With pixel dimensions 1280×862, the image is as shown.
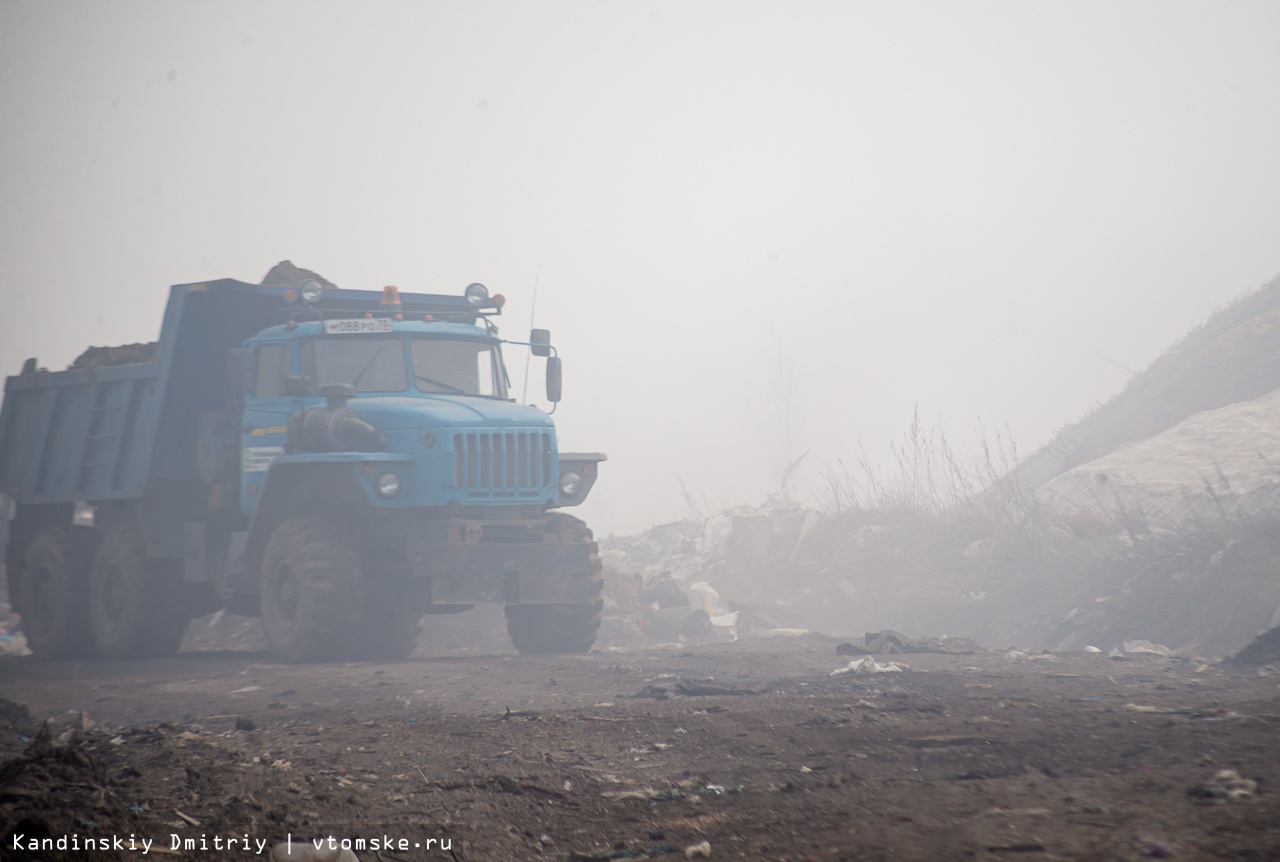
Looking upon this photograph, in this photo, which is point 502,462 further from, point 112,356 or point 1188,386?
point 1188,386

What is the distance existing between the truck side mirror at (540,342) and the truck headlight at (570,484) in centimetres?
145

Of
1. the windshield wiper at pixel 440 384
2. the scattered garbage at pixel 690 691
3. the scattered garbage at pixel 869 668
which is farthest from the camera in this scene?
the windshield wiper at pixel 440 384

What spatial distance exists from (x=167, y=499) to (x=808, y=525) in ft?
32.3

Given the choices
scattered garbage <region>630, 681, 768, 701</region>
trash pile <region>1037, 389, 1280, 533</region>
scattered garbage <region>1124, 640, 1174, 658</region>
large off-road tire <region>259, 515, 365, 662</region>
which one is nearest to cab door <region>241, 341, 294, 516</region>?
large off-road tire <region>259, 515, 365, 662</region>

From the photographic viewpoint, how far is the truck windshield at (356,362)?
33.1ft

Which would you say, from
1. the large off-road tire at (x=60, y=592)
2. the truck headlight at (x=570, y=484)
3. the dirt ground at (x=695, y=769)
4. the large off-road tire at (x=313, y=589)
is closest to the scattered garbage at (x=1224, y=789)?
the dirt ground at (x=695, y=769)

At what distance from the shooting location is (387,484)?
936cm

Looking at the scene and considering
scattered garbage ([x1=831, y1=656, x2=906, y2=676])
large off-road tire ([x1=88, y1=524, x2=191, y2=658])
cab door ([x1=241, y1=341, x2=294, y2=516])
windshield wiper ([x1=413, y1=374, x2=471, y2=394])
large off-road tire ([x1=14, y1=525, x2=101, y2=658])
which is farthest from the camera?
large off-road tire ([x1=14, y1=525, x2=101, y2=658])

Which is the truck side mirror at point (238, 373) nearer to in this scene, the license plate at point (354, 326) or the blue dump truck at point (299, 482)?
the blue dump truck at point (299, 482)

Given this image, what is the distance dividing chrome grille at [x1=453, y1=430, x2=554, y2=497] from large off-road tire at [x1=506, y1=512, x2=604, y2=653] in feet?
1.67

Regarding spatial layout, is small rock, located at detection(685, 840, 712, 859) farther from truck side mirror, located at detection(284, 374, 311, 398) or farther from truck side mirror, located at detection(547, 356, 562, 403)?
truck side mirror, located at detection(547, 356, 562, 403)

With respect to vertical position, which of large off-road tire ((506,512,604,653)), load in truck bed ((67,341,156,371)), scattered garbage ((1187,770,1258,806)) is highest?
load in truck bed ((67,341,156,371))

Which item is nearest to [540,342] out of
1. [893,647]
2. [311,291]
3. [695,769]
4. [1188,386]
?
[311,291]

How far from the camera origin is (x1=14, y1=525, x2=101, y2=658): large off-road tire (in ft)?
37.9
